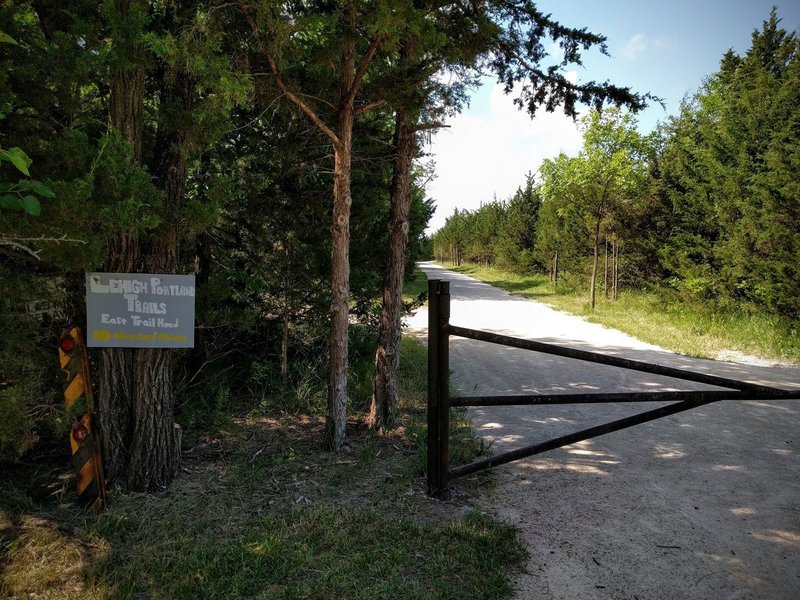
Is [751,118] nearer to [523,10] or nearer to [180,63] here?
[523,10]

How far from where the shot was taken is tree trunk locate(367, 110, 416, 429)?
557 cm

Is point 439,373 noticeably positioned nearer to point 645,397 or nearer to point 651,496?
point 645,397

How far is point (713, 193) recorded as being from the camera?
13.8 m

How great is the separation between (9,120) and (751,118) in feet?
50.9

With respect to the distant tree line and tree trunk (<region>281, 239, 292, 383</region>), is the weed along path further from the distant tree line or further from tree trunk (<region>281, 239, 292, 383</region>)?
the distant tree line

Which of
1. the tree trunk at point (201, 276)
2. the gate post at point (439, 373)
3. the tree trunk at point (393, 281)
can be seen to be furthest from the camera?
the tree trunk at point (201, 276)

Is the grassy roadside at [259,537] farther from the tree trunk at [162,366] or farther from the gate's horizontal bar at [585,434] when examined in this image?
the gate's horizontal bar at [585,434]

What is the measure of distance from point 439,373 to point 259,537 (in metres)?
1.67

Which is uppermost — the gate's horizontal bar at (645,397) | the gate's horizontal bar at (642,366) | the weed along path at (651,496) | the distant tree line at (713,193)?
the distant tree line at (713,193)

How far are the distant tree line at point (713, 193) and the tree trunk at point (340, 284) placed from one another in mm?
10483

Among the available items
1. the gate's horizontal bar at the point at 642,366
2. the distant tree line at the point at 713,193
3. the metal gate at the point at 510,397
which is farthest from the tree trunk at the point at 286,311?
the distant tree line at the point at 713,193

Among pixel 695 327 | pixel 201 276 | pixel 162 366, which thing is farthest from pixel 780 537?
pixel 695 327

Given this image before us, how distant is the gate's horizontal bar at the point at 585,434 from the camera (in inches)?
126

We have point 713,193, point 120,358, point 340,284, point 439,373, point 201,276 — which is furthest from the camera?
point 713,193
